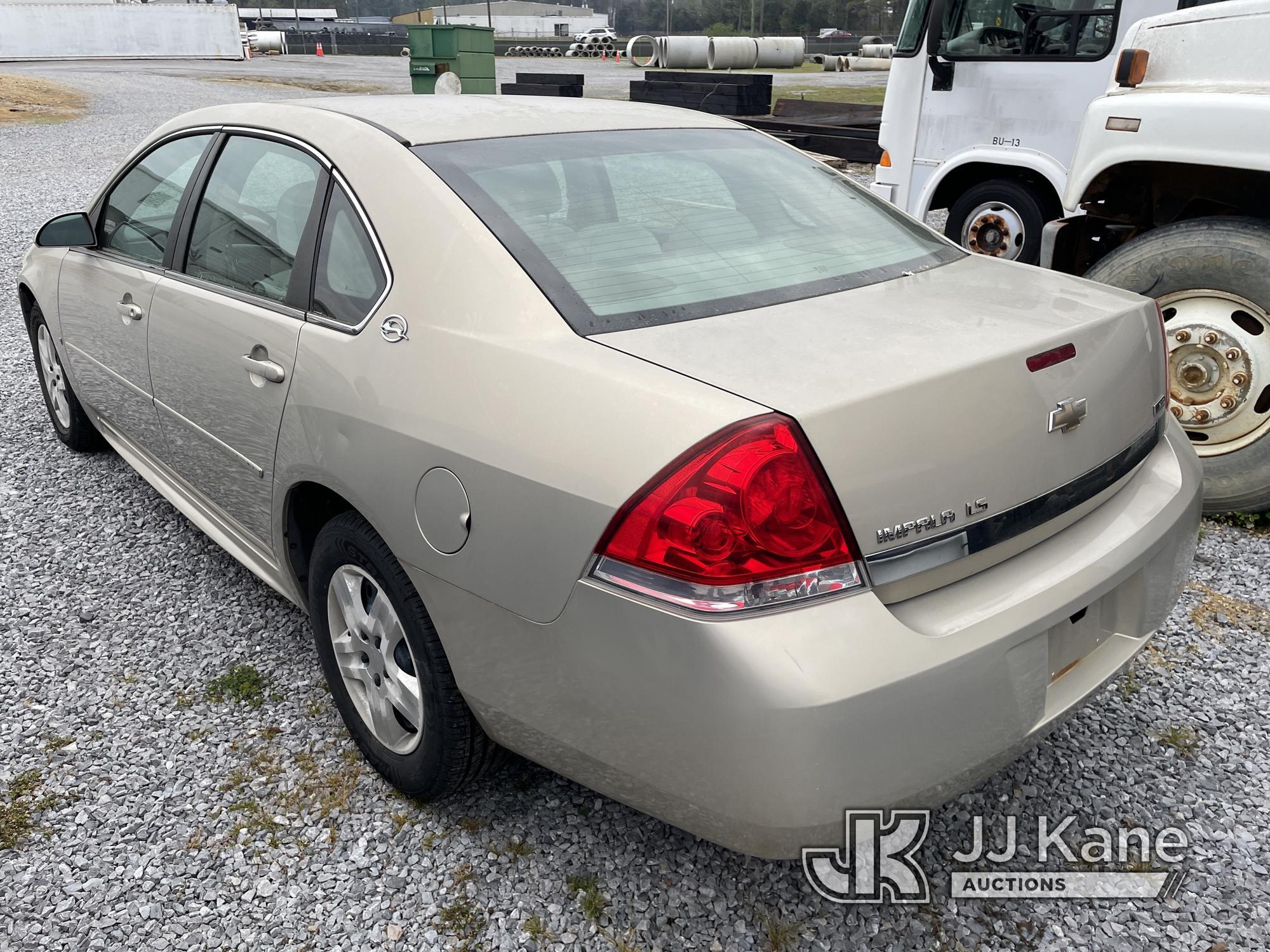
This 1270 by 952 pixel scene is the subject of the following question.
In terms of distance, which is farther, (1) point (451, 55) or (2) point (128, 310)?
(1) point (451, 55)

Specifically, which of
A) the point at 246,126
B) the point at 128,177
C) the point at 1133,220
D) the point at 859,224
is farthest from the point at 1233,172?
the point at 128,177

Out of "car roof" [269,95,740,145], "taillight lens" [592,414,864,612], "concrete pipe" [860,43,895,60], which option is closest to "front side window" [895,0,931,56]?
"car roof" [269,95,740,145]

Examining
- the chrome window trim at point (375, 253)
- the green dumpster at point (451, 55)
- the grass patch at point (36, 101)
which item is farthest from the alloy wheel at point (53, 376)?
the grass patch at point (36, 101)

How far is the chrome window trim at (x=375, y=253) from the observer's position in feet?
7.29

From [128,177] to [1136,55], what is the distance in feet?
13.2

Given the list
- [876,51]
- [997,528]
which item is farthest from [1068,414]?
[876,51]

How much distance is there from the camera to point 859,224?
2.68 m

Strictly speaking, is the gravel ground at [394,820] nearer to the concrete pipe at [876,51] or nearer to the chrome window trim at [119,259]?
the chrome window trim at [119,259]

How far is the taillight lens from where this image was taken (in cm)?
163

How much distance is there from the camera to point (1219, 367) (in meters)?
3.75

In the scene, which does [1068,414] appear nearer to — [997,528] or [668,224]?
[997,528]

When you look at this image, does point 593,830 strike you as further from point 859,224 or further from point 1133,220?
point 1133,220

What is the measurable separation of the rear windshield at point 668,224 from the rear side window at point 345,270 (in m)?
0.24

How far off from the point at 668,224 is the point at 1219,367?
256 centimetres
